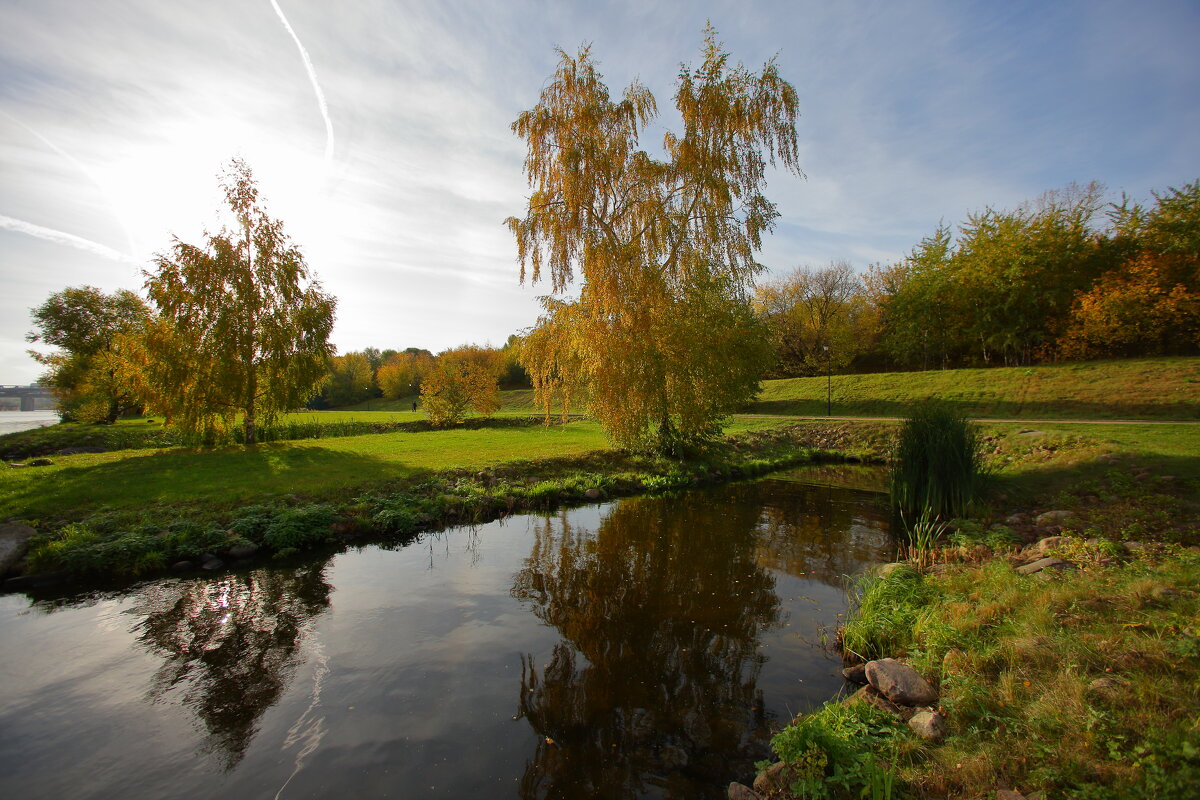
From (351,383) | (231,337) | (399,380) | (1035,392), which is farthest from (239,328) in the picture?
(351,383)

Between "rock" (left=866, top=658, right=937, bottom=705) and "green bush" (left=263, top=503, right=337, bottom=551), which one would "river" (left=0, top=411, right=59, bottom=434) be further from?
"rock" (left=866, top=658, right=937, bottom=705)

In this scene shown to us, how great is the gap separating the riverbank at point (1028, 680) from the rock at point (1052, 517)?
96 centimetres

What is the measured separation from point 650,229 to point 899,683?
573 inches

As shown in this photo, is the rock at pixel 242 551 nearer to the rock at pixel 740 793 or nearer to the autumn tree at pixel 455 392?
the rock at pixel 740 793

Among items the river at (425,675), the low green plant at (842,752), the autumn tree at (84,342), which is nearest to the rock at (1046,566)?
the river at (425,675)

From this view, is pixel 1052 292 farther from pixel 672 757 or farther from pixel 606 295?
pixel 672 757

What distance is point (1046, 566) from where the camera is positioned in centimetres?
641

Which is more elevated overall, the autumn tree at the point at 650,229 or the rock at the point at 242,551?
the autumn tree at the point at 650,229

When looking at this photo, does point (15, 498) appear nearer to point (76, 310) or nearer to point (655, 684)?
point (655, 684)

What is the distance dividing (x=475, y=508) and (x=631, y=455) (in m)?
7.59

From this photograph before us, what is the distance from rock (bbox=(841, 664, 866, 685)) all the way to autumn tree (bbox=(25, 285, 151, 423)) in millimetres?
38322

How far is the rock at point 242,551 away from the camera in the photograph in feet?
29.3

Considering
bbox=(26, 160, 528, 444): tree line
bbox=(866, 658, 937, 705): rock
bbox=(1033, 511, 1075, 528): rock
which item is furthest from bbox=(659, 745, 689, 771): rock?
bbox=(26, 160, 528, 444): tree line

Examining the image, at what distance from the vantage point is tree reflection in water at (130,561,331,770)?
191 inches
